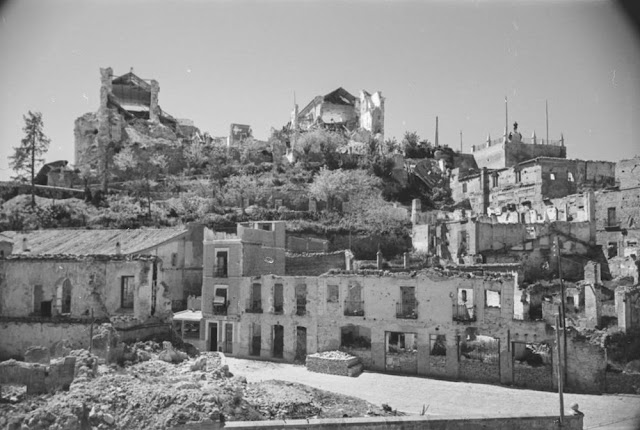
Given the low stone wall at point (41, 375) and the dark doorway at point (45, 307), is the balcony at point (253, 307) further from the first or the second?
the low stone wall at point (41, 375)

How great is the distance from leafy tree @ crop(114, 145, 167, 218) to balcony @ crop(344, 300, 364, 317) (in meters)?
36.1

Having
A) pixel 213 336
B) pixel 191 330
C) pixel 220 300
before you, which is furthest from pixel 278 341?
pixel 191 330

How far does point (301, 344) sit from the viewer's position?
29578mm

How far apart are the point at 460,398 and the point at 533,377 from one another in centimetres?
442

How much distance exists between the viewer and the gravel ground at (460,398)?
19.2 m

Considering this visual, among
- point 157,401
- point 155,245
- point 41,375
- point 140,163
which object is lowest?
point 157,401

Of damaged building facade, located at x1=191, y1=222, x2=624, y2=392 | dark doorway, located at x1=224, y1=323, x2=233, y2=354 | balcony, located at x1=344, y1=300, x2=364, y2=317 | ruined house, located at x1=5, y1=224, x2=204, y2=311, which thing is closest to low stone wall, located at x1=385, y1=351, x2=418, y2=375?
damaged building facade, located at x1=191, y1=222, x2=624, y2=392

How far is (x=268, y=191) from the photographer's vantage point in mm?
54188

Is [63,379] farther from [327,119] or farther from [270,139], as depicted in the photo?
[327,119]

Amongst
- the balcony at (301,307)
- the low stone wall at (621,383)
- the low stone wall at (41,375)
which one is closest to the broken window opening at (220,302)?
the balcony at (301,307)

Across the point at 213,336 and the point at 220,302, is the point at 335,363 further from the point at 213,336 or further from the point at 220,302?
the point at 213,336

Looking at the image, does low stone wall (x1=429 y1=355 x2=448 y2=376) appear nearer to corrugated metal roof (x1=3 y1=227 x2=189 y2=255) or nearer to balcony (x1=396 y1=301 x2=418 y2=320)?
balcony (x1=396 y1=301 x2=418 y2=320)

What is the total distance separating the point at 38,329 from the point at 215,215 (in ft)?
70.3

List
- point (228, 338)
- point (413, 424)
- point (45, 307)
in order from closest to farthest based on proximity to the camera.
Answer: point (413, 424)
point (45, 307)
point (228, 338)
